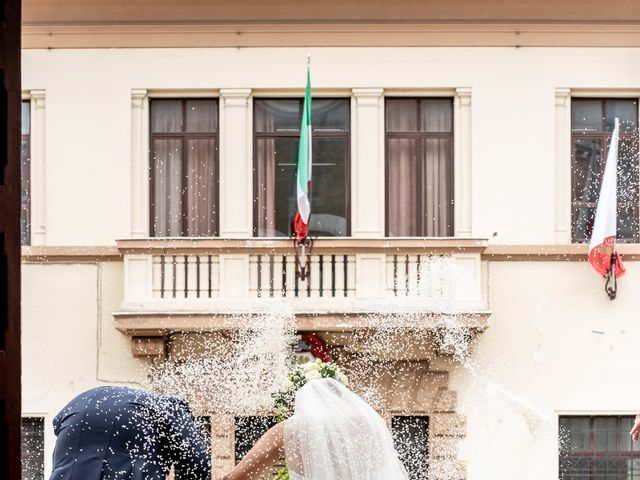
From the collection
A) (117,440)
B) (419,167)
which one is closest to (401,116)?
(419,167)

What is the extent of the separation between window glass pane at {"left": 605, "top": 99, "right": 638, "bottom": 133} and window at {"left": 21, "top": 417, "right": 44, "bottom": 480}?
736cm

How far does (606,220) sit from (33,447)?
6899mm

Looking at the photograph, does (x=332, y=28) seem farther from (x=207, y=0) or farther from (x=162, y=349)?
(x=162, y=349)

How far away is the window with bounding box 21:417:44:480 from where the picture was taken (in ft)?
46.9

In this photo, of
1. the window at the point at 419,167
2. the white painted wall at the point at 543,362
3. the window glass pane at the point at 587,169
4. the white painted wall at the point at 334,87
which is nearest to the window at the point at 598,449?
the white painted wall at the point at 543,362

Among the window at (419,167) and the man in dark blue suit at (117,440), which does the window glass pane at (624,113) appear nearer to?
the window at (419,167)

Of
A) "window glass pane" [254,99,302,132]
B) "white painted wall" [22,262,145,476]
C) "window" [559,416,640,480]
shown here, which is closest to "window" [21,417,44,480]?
"white painted wall" [22,262,145,476]

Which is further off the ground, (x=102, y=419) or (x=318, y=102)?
(x=318, y=102)

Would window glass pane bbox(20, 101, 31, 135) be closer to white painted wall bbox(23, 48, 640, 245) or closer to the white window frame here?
the white window frame

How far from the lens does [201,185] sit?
48.3 ft

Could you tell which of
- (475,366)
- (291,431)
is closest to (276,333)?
(475,366)

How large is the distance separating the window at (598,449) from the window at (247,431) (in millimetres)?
3357

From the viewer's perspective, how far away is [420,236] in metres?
14.7

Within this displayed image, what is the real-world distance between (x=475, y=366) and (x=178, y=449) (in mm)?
9937
